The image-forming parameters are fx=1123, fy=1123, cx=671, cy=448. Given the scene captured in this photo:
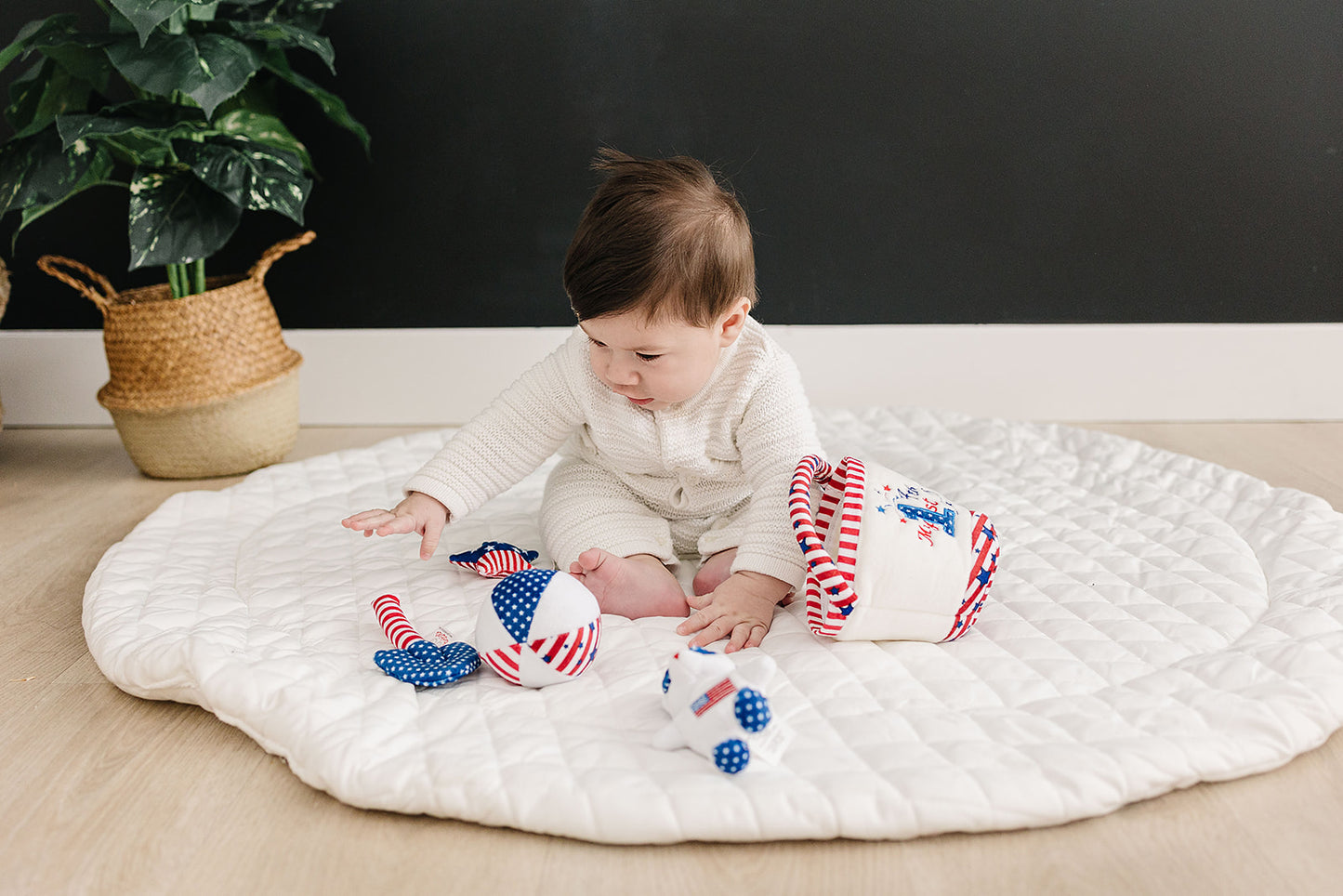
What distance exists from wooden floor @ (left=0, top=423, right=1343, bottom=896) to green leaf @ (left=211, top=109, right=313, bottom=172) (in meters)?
1.04

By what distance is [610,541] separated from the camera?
1.26 m

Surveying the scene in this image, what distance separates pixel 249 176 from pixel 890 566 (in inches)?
46.4

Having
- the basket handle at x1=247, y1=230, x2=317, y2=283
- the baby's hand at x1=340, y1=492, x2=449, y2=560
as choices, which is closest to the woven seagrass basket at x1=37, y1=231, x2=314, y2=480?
the basket handle at x1=247, y1=230, x2=317, y2=283

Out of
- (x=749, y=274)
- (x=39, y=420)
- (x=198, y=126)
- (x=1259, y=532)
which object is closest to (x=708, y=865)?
(x=749, y=274)

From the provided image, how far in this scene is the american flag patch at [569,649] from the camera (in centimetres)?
99

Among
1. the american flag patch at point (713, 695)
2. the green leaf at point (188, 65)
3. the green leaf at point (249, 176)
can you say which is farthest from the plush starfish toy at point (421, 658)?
the green leaf at point (188, 65)

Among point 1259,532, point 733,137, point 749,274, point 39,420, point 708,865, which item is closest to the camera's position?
point 708,865

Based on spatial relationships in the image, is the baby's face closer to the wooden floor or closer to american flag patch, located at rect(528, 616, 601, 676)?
american flag patch, located at rect(528, 616, 601, 676)

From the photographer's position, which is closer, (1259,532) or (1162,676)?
(1162,676)

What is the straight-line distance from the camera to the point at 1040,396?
216cm

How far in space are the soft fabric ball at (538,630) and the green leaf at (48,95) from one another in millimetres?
1311

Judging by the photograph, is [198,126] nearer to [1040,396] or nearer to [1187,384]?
[1040,396]

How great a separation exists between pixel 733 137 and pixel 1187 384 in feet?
3.20

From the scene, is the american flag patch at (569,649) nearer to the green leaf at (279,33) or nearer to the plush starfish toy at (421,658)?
the plush starfish toy at (421,658)
